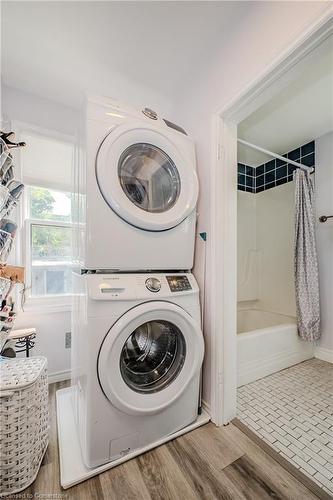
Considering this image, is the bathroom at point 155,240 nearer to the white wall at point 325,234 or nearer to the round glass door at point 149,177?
the round glass door at point 149,177

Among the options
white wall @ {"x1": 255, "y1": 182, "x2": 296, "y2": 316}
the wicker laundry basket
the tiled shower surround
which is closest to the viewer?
the wicker laundry basket

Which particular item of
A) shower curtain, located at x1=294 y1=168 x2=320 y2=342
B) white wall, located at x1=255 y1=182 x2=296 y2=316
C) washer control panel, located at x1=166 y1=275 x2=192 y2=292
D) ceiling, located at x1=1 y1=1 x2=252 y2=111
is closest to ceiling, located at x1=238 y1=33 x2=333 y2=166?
shower curtain, located at x1=294 y1=168 x2=320 y2=342

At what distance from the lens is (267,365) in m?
1.92

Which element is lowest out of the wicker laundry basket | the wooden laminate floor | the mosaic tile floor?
the mosaic tile floor

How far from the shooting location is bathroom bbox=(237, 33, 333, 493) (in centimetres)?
135

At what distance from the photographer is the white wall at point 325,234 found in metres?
2.23

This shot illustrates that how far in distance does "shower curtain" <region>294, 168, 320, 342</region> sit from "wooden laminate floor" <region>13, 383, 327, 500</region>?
4.59ft

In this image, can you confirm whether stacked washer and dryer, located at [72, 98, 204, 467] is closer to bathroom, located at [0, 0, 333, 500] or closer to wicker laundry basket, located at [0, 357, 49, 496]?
bathroom, located at [0, 0, 333, 500]

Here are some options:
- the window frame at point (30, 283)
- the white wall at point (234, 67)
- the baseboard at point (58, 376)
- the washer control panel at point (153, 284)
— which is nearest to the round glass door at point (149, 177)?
the white wall at point (234, 67)

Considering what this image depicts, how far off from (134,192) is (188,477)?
4.62ft

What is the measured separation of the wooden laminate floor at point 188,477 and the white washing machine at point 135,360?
0.08 metres

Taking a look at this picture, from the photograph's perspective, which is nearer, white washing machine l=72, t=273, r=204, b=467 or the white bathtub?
white washing machine l=72, t=273, r=204, b=467

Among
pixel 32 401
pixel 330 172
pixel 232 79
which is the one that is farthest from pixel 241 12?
pixel 32 401

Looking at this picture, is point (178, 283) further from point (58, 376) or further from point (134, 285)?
point (58, 376)
